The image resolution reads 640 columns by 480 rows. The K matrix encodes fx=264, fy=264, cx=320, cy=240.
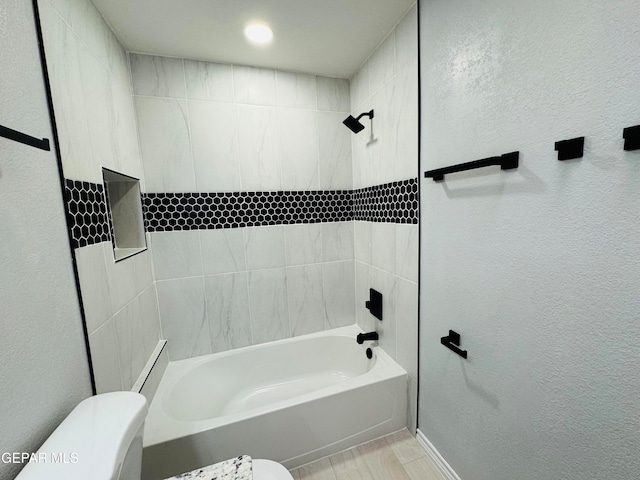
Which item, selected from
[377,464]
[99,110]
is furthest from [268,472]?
[99,110]

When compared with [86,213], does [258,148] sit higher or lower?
higher

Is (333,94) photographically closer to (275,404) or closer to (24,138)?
(24,138)

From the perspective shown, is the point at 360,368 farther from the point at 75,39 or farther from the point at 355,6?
the point at 75,39

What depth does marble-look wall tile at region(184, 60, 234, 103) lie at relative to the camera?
167 centimetres

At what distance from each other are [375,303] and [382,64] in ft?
4.97

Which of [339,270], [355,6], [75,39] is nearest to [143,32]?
[75,39]

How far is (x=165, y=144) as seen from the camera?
65.7 inches

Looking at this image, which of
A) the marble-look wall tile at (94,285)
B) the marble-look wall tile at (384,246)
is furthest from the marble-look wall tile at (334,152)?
the marble-look wall tile at (94,285)

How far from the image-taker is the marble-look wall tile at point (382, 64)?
150 cm

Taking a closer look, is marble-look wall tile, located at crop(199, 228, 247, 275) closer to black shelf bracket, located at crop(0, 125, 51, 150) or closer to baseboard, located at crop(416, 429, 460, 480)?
black shelf bracket, located at crop(0, 125, 51, 150)

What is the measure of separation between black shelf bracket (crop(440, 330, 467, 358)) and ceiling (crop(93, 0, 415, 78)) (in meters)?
1.59

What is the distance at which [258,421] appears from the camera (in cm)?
129

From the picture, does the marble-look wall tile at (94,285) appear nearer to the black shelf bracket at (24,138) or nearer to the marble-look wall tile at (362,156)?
the black shelf bracket at (24,138)

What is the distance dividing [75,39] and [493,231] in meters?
1.78
